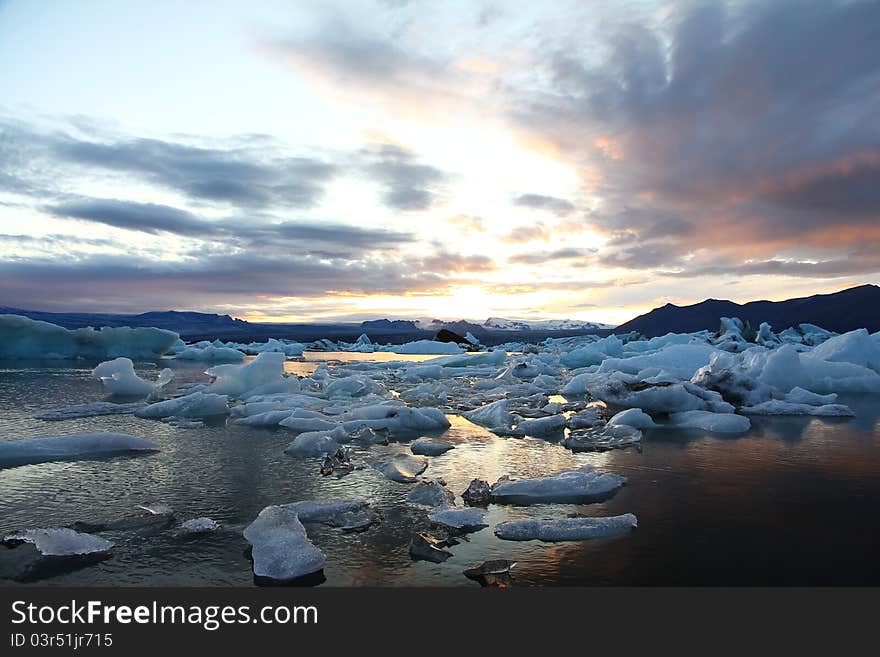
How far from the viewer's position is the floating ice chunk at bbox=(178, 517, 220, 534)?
347cm

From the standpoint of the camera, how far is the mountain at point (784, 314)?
57.2 meters

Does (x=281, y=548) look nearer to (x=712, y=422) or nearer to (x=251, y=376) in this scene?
(x=712, y=422)

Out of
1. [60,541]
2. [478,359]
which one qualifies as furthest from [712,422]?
[478,359]

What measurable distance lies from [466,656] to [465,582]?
502mm

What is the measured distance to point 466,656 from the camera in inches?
89.8

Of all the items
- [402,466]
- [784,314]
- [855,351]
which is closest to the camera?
[402,466]

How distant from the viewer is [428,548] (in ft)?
10.4

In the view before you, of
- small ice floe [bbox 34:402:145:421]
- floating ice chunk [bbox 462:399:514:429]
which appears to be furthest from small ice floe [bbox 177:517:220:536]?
small ice floe [bbox 34:402:145:421]

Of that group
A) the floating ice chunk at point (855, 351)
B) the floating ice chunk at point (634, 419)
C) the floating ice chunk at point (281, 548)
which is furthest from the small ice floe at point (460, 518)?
the floating ice chunk at point (855, 351)

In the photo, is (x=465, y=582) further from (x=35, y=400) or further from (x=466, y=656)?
(x=35, y=400)

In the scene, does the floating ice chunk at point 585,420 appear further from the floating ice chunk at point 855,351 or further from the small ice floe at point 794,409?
the floating ice chunk at point 855,351

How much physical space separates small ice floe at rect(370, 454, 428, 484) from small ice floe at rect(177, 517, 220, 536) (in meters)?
1.75

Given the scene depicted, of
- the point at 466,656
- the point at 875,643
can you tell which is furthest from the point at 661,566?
the point at 466,656

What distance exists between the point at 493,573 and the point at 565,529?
0.84 meters
